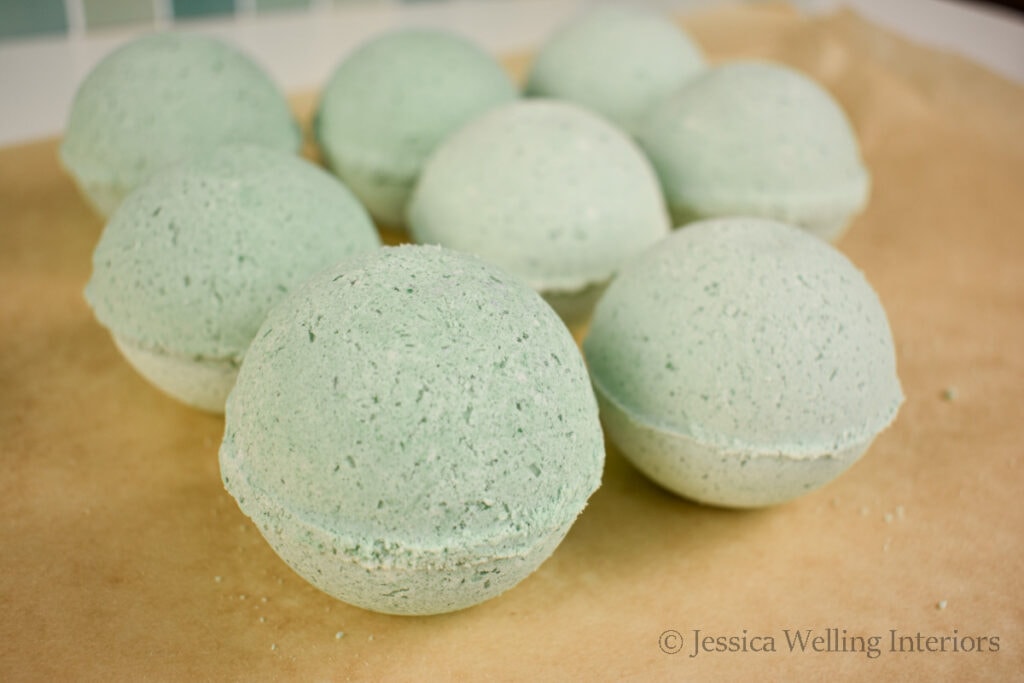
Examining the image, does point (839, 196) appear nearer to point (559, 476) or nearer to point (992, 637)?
point (992, 637)

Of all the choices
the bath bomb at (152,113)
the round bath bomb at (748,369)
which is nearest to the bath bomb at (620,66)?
the bath bomb at (152,113)

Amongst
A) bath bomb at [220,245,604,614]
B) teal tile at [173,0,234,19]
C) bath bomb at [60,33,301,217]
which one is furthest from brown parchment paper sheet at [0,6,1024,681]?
teal tile at [173,0,234,19]

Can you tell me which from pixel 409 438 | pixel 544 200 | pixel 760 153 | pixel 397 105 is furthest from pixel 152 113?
pixel 760 153

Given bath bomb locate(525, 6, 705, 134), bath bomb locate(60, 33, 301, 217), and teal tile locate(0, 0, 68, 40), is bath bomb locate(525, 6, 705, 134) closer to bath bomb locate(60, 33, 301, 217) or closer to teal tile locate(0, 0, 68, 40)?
bath bomb locate(60, 33, 301, 217)

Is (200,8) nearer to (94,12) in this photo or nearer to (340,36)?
(94,12)

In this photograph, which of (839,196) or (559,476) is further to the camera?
(839,196)

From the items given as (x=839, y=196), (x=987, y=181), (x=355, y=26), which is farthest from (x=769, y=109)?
(x=355, y=26)
